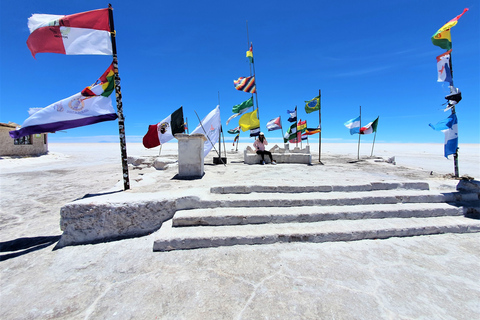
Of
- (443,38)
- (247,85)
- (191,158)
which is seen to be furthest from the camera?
(247,85)

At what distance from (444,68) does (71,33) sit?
9149 mm

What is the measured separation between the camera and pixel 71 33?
15.0 feet

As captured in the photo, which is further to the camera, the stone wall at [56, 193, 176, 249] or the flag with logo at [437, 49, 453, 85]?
the flag with logo at [437, 49, 453, 85]

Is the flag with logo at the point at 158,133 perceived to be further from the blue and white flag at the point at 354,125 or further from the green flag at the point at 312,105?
the blue and white flag at the point at 354,125

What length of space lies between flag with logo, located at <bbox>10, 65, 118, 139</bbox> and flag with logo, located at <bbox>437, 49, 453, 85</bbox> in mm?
8444

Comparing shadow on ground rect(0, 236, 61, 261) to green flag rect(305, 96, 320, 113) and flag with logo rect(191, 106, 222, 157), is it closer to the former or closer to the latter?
flag with logo rect(191, 106, 222, 157)

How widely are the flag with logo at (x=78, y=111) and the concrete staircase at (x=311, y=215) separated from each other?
10.1 feet

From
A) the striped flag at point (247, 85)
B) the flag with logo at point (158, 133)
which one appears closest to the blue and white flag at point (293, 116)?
the striped flag at point (247, 85)

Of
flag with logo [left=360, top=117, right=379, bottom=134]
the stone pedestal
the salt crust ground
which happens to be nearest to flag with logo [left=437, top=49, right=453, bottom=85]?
the salt crust ground

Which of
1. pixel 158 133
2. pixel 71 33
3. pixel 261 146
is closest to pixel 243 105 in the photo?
pixel 261 146

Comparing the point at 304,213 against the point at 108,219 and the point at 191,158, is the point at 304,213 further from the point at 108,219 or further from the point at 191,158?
the point at 191,158

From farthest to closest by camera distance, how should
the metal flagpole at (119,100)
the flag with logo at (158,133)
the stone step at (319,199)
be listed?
the flag with logo at (158,133) < the metal flagpole at (119,100) < the stone step at (319,199)

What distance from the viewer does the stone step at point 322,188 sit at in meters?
4.77

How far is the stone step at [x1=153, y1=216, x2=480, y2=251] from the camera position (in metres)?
3.41
